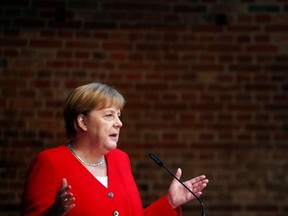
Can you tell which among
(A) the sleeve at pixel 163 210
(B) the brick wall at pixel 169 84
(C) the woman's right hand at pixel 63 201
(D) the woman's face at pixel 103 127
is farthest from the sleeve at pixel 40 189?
(B) the brick wall at pixel 169 84

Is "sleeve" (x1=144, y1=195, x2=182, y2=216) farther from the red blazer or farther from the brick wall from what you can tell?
the brick wall

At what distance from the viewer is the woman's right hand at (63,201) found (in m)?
2.38

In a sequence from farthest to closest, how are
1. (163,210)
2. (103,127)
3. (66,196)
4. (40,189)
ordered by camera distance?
(163,210) → (103,127) → (40,189) → (66,196)

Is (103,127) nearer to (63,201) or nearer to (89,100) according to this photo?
(89,100)

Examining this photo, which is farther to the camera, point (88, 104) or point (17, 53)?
point (17, 53)

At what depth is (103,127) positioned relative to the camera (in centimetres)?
281

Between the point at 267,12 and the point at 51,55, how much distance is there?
1.72m

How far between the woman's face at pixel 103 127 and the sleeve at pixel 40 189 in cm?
25

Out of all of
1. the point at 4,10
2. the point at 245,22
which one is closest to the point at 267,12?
the point at 245,22

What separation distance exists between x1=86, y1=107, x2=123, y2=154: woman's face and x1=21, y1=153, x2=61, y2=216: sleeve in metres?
0.25

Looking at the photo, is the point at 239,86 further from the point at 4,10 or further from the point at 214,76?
the point at 4,10

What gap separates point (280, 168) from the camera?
4.67 m

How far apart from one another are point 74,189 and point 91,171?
0.54ft

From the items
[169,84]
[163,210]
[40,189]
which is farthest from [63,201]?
[169,84]
